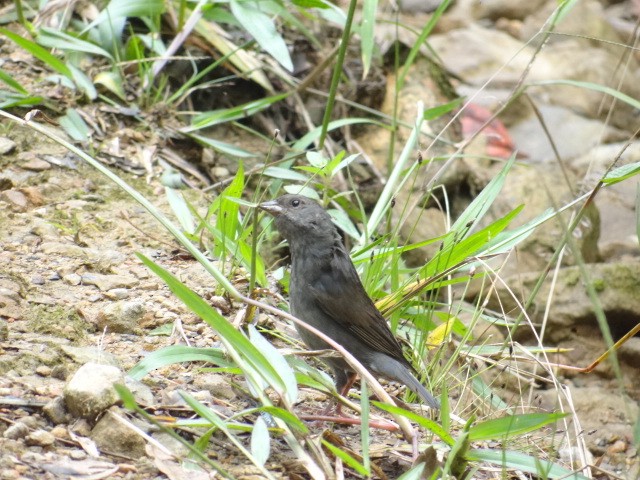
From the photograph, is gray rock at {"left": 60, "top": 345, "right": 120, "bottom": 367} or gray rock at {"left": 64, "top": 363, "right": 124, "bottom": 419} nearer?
gray rock at {"left": 64, "top": 363, "right": 124, "bottom": 419}

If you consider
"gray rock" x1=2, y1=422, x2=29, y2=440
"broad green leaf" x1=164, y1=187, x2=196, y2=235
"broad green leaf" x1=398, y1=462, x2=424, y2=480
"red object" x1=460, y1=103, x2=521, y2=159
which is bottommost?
"red object" x1=460, y1=103, x2=521, y2=159

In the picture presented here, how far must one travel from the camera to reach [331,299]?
390cm

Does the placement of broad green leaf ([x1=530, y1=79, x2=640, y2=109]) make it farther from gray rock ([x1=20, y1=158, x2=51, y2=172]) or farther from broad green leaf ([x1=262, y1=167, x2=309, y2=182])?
gray rock ([x1=20, y1=158, x2=51, y2=172])

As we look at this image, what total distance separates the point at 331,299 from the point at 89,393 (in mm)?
1277

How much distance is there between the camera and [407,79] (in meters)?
6.75

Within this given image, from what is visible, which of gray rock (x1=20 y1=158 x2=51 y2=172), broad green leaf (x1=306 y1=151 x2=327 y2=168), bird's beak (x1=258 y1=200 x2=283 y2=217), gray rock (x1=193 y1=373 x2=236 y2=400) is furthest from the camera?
gray rock (x1=20 y1=158 x2=51 y2=172)

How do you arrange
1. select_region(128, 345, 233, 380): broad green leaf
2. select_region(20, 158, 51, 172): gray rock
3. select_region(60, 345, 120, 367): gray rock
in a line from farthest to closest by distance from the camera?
1. select_region(20, 158, 51, 172): gray rock
2. select_region(60, 345, 120, 367): gray rock
3. select_region(128, 345, 233, 380): broad green leaf

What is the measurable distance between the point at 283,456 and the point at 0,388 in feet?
3.19

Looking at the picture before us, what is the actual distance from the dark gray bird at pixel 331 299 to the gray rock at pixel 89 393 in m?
0.97

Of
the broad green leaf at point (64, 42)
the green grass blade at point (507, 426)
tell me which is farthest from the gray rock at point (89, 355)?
the broad green leaf at point (64, 42)

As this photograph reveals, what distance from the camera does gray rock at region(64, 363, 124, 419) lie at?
292 centimetres

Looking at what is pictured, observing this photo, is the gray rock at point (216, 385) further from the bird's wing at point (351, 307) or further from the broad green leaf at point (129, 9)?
the broad green leaf at point (129, 9)

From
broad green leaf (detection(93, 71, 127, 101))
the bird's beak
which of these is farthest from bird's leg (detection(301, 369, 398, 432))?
broad green leaf (detection(93, 71, 127, 101))

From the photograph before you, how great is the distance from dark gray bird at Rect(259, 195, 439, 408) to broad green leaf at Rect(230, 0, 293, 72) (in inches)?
45.9
